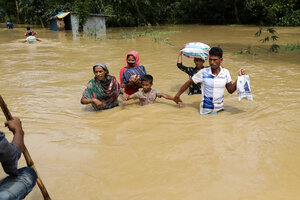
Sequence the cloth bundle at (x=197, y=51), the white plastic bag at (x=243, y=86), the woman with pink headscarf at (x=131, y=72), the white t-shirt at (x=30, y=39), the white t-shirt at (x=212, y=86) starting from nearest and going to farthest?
the white plastic bag at (x=243, y=86)
the white t-shirt at (x=212, y=86)
the cloth bundle at (x=197, y=51)
the woman with pink headscarf at (x=131, y=72)
the white t-shirt at (x=30, y=39)

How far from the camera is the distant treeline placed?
74.7 ft

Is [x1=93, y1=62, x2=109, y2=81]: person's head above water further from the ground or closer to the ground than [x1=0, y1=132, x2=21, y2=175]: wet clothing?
further from the ground

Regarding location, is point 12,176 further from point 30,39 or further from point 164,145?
point 30,39

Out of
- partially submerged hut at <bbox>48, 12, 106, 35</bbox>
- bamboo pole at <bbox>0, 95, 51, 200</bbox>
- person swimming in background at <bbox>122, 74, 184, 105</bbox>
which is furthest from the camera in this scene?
partially submerged hut at <bbox>48, 12, 106, 35</bbox>

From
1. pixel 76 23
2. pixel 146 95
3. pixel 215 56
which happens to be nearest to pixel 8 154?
pixel 215 56

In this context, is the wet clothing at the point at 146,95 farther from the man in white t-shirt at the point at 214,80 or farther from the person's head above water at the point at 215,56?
the person's head above water at the point at 215,56

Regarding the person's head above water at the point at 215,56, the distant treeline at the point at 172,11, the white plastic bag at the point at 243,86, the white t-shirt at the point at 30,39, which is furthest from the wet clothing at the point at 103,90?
the distant treeline at the point at 172,11

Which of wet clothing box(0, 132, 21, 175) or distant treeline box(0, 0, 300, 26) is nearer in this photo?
wet clothing box(0, 132, 21, 175)

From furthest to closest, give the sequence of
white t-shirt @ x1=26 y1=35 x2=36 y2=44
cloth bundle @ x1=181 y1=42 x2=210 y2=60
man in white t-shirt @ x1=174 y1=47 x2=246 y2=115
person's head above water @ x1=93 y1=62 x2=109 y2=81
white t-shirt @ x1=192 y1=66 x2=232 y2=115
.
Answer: white t-shirt @ x1=26 y1=35 x2=36 y2=44
cloth bundle @ x1=181 y1=42 x2=210 y2=60
person's head above water @ x1=93 y1=62 x2=109 y2=81
white t-shirt @ x1=192 y1=66 x2=232 y2=115
man in white t-shirt @ x1=174 y1=47 x2=246 y2=115

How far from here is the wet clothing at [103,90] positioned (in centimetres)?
459

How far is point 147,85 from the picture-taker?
4.79 meters

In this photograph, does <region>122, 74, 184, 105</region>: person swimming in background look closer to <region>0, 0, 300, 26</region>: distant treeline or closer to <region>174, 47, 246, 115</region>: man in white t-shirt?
<region>174, 47, 246, 115</region>: man in white t-shirt

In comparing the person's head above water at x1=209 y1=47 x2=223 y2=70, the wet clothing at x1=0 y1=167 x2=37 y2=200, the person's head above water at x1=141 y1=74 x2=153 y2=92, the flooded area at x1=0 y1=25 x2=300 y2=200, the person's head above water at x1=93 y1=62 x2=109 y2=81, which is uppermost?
the person's head above water at x1=209 y1=47 x2=223 y2=70

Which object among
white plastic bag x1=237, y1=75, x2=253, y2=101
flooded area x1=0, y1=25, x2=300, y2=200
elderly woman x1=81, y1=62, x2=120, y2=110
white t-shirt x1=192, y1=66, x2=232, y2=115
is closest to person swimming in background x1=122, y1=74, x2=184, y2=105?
flooded area x1=0, y1=25, x2=300, y2=200
